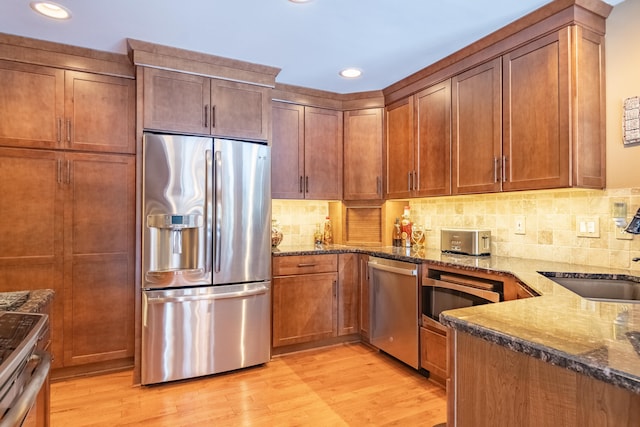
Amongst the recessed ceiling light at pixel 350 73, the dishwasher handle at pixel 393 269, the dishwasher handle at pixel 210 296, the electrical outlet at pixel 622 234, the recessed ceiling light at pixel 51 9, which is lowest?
the dishwasher handle at pixel 210 296

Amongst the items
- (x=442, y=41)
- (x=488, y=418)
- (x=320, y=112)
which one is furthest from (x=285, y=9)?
(x=488, y=418)

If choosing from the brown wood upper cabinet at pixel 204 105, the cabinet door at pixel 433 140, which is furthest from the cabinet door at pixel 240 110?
the cabinet door at pixel 433 140

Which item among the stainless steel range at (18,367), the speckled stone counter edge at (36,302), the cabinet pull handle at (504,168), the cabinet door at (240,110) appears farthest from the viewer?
the cabinet door at (240,110)

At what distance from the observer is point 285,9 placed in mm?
2115

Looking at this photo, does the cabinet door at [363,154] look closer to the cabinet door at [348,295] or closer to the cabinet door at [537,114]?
the cabinet door at [348,295]

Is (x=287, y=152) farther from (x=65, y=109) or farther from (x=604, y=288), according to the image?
(x=604, y=288)

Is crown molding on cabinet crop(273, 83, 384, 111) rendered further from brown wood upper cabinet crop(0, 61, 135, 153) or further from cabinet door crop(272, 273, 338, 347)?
cabinet door crop(272, 273, 338, 347)

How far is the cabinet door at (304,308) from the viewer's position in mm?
3035

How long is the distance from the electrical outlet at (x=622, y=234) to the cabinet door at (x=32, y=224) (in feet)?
11.7

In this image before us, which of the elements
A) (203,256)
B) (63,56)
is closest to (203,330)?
(203,256)

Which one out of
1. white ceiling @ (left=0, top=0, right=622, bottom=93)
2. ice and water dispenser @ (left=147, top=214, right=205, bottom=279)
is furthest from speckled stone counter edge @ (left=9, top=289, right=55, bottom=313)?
white ceiling @ (left=0, top=0, right=622, bottom=93)

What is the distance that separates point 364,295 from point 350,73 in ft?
6.35

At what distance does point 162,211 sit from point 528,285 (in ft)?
7.43

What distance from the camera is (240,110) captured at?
289 cm
